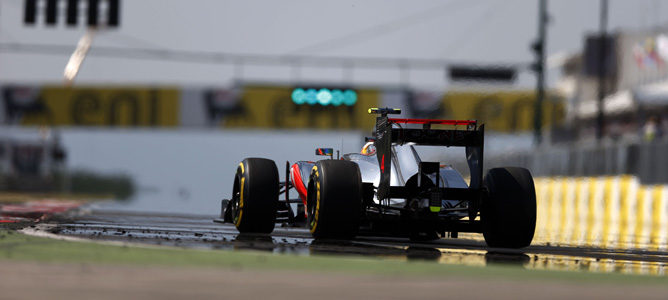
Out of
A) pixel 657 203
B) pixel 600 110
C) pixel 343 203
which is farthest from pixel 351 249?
pixel 600 110

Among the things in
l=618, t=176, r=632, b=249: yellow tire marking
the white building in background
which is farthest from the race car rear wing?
the white building in background

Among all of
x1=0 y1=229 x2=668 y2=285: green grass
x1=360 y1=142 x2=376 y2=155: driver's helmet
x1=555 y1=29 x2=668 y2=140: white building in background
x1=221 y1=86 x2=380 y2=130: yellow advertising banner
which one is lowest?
x1=0 y1=229 x2=668 y2=285: green grass

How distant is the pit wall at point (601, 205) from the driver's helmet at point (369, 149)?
9575 millimetres

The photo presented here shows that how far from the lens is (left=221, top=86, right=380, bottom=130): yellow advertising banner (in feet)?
184

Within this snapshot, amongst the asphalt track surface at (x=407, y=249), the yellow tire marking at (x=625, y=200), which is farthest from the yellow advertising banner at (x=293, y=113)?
the asphalt track surface at (x=407, y=249)

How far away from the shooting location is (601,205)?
30000mm

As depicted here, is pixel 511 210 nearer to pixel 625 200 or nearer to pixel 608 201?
pixel 625 200

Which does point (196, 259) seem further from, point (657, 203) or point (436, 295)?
point (657, 203)

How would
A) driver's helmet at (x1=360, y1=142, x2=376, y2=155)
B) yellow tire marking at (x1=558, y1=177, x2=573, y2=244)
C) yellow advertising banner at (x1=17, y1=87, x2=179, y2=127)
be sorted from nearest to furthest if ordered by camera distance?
driver's helmet at (x1=360, y1=142, x2=376, y2=155), yellow tire marking at (x1=558, y1=177, x2=573, y2=244), yellow advertising banner at (x1=17, y1=87, x2=179, y2=127)

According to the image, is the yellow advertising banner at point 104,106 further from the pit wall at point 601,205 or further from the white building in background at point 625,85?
the pit wall at point 601,205

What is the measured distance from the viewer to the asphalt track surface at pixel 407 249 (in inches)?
392

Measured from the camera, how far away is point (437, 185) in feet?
38.4

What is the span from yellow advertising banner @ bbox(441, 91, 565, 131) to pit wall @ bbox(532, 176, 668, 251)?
19143 millimetres

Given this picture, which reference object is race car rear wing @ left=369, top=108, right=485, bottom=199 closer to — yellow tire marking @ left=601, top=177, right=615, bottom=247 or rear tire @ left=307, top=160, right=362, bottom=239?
rear tire @ left=307, top=160, right=362, bottom=239
